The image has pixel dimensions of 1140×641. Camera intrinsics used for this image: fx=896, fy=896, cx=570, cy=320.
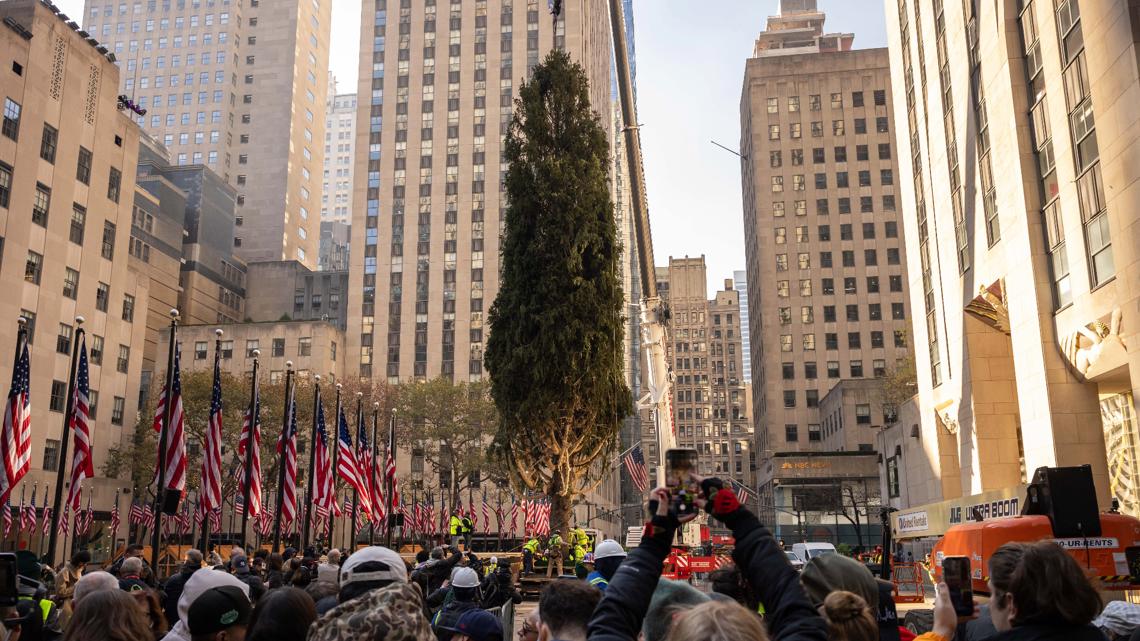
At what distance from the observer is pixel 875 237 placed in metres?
109

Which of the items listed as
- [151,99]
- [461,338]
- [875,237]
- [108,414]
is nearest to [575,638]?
[108,414]

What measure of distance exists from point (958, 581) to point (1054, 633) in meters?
0.97

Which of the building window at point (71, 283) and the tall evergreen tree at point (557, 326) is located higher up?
the building window at point (71, 283)

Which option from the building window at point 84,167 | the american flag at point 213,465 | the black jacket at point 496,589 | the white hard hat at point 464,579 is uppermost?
the building window at point 84,167

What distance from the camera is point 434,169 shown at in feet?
364

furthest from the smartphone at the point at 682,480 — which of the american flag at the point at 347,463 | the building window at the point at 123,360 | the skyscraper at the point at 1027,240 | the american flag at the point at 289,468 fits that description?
the building window at the point at 123,360

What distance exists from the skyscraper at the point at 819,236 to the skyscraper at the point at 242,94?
72.5 metres

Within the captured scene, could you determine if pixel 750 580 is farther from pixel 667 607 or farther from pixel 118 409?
pixel 118 409

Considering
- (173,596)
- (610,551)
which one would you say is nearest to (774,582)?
(610,551)

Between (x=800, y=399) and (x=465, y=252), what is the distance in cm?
4386

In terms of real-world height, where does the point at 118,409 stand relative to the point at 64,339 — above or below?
below

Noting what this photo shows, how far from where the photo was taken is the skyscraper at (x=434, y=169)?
106 m

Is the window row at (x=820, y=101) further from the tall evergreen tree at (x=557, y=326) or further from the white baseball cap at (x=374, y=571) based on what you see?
the white baseball cap at (x=374, y=571)

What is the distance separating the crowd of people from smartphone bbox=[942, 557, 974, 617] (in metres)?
0.31
